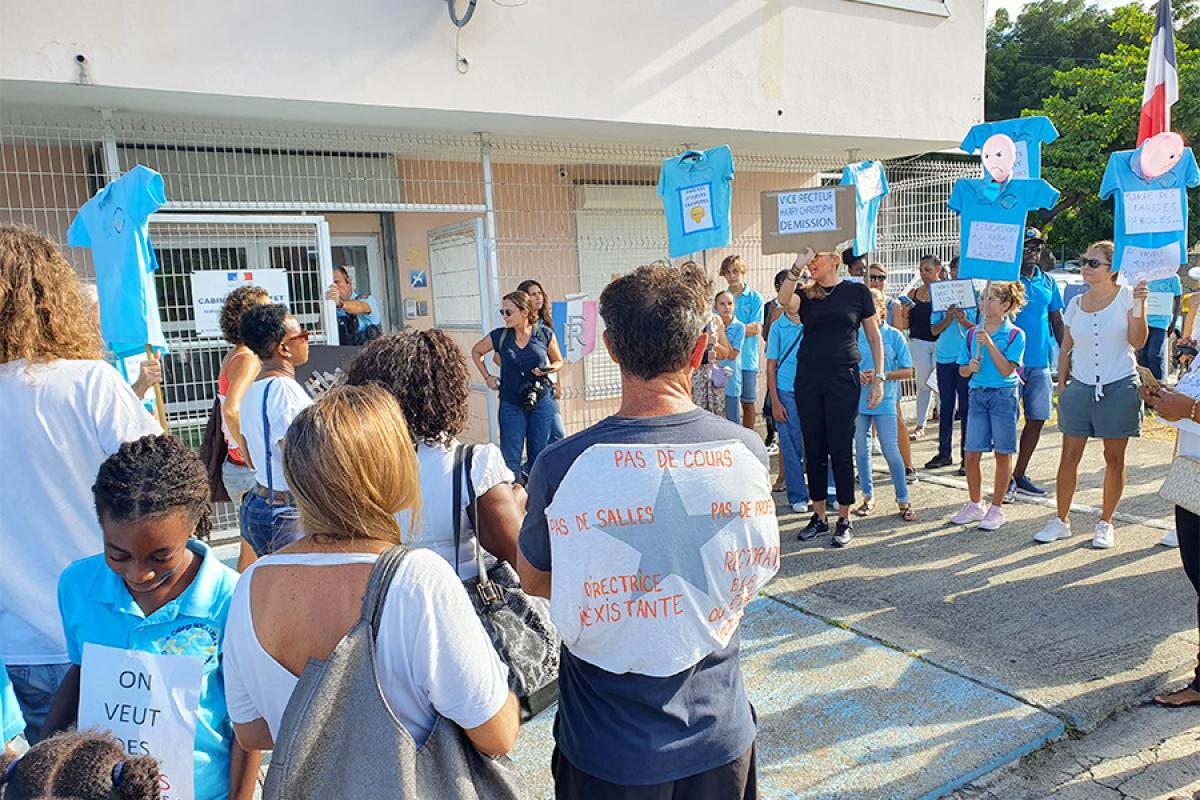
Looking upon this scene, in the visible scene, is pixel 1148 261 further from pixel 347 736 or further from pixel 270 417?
pixel 347 736

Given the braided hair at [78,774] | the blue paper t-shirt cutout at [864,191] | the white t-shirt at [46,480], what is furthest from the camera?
the blue paper t-shirt cutout at [864,191]

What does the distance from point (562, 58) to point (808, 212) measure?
2.90 meters

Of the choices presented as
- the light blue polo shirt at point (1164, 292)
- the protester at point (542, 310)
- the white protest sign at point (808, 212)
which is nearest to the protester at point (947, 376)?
the light blue polo shirt at point (1164, 292)

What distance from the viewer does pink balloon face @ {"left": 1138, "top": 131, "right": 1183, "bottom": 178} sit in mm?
4910

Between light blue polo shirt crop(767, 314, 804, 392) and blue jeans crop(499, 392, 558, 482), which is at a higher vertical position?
light blue polo shirt crop(767, 314, 804, 392)

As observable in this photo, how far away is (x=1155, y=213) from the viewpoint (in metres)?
4.90

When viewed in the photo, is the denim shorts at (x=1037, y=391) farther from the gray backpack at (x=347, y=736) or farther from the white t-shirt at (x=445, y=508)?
the gray backpack at (x=347, y=736)

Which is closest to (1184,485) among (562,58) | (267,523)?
(267,523)

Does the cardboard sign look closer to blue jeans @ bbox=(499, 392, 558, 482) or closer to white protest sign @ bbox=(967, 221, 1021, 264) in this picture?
white protest sign @ bbox=(967, 221, 1021, 264)

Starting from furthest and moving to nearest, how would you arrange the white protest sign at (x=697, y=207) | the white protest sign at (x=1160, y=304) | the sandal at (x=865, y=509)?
the white protest sign at (x=1160, y=304), the sandal at (x=865, y=509), the white protest sign at (x=697, y=207)

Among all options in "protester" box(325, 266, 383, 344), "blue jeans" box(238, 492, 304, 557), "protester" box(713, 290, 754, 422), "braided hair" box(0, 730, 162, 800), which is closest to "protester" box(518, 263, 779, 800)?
"braided hair" box(0, 730, 162, 800)

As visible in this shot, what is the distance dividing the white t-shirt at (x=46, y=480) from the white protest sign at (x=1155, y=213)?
5391 mm

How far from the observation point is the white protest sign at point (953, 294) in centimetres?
701

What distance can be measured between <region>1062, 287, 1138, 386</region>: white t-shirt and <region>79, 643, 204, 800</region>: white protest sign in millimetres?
5247
